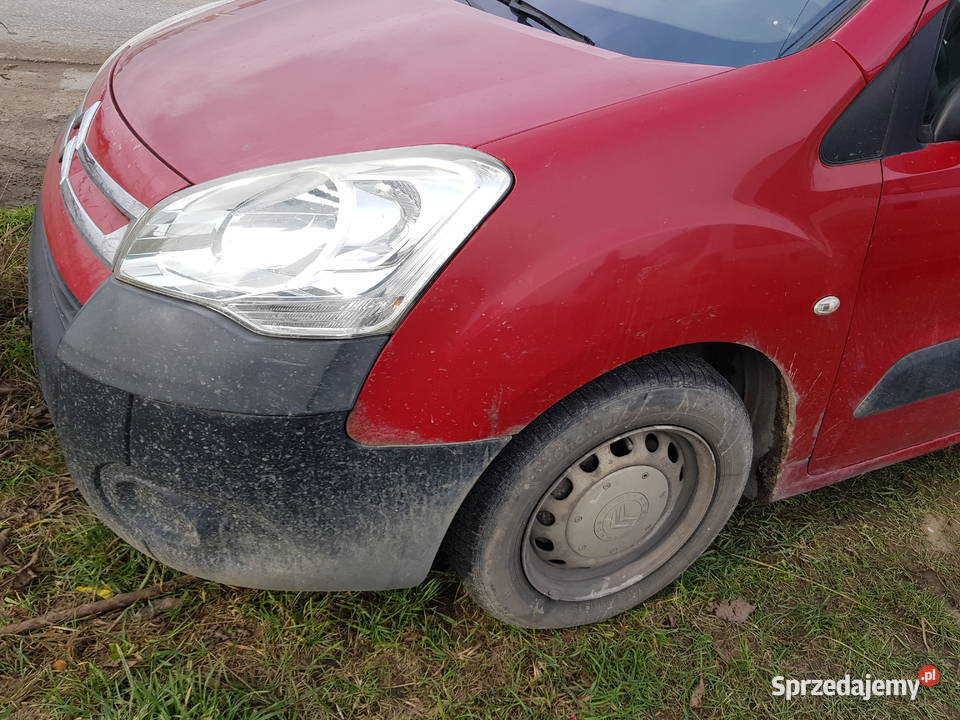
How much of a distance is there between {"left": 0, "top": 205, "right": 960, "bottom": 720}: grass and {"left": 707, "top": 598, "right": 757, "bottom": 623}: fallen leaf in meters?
0.02

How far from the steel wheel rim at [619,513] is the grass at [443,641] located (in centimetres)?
15

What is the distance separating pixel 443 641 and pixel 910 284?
1.26m

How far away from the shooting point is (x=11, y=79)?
4.42 metres

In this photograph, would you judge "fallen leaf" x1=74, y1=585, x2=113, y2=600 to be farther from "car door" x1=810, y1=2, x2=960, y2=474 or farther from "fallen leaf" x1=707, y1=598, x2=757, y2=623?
"car door" x1=810, y1=2, x2=960, y2=474

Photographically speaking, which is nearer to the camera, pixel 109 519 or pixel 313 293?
pixel 313 293

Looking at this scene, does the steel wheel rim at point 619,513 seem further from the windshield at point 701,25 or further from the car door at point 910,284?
the windshield at point 701,25

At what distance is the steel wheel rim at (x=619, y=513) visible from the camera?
1.77 m

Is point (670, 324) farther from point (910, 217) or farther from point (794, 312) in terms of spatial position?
point (910, 217)

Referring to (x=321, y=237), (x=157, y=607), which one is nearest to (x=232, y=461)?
(x=321, y=237)

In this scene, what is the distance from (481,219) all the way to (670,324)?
0.41 metres

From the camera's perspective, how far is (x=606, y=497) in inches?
71.1

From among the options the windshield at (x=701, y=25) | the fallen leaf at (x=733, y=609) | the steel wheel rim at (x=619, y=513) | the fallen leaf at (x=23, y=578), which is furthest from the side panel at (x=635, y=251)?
the fallen leaf at (x=23, y=578)

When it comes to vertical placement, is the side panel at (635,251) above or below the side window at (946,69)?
below

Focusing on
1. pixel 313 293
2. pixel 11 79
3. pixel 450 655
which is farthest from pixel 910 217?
pixel 11 79
